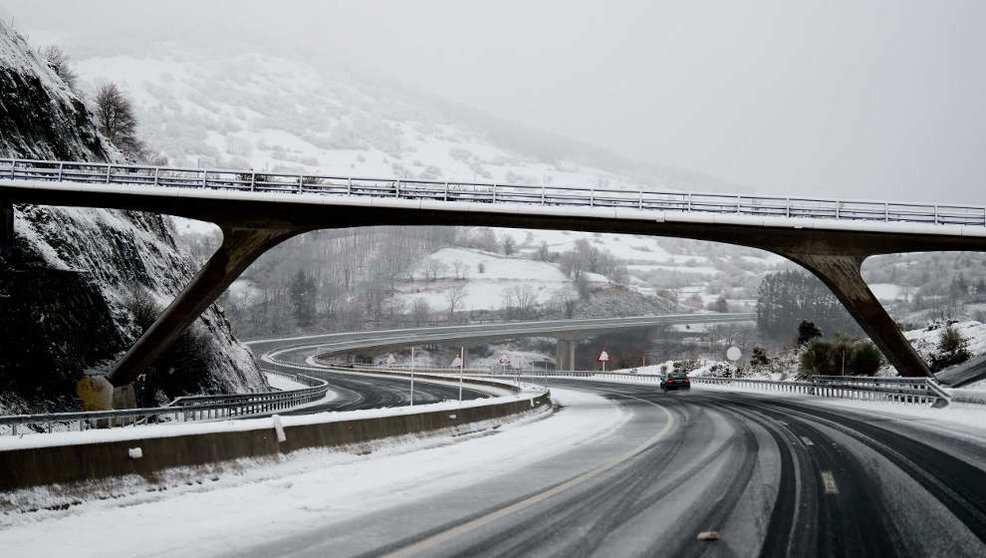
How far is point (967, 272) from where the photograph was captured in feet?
586

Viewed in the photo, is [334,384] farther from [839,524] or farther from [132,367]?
[839,524]

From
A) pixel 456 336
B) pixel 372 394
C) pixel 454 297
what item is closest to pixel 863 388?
pixel 372 394

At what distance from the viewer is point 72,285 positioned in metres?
35.3

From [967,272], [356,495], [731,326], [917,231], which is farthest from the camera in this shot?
[967,272]

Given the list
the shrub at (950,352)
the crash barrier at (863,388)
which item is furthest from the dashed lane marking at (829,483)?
the shrub at (950,352)

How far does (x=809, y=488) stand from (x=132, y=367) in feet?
96.6

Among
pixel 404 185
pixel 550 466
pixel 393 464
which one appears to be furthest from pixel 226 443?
pixel 404 185

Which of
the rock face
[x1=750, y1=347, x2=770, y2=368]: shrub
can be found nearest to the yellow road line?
the rock face

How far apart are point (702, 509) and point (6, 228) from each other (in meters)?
34.8

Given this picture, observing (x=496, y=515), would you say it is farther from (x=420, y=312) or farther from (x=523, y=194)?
(x=420, y=312)

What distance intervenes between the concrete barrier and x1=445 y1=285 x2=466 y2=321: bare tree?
14826 cm

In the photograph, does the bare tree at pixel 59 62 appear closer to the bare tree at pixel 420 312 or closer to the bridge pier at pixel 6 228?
the bridge pier at pixel 6 228

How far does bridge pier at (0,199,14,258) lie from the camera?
111ft

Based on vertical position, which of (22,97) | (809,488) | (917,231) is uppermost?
(22,97)
